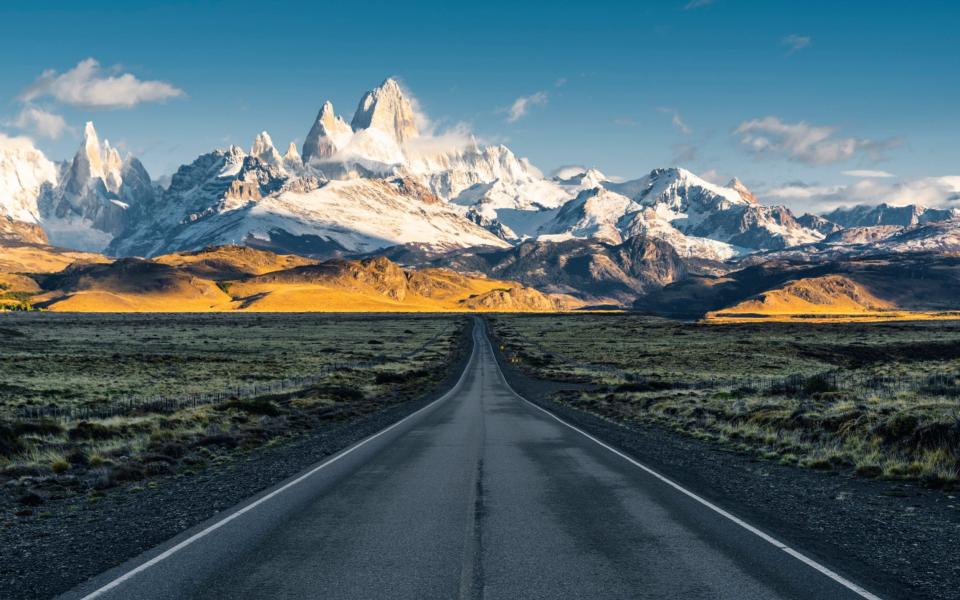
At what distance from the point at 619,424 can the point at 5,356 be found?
58.6m

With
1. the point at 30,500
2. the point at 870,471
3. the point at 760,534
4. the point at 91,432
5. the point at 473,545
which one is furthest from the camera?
the point at 91,432

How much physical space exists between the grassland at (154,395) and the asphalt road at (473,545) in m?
6.00

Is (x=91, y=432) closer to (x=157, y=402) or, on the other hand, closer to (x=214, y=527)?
(x=157, y=402)

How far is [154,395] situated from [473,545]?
33209 mm

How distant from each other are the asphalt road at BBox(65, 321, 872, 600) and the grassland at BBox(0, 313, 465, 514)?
6.00m

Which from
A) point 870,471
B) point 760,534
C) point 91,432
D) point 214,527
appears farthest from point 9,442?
point 870,471

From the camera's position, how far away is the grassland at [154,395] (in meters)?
17.7

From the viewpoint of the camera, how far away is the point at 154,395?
38.3m

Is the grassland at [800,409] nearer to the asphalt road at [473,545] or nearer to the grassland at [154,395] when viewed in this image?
the asphalt road at [473,545]

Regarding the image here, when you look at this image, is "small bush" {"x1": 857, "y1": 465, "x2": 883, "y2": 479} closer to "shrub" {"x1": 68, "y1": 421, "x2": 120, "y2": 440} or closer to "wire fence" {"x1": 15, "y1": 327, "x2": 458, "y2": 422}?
"shrub" {"x1": 68, "y1": 421, "x2": 120, "y2": 440}

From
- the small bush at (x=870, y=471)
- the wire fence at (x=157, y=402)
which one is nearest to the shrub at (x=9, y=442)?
the wire fence at (x=157, y=402)

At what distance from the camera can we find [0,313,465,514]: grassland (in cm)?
1772

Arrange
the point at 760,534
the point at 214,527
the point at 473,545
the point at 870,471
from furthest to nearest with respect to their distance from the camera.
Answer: the point at 870,471 < the point at 214,527 < the point at 760,534 < the point at 473,545

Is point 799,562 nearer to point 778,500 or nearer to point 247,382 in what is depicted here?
point 778,500
